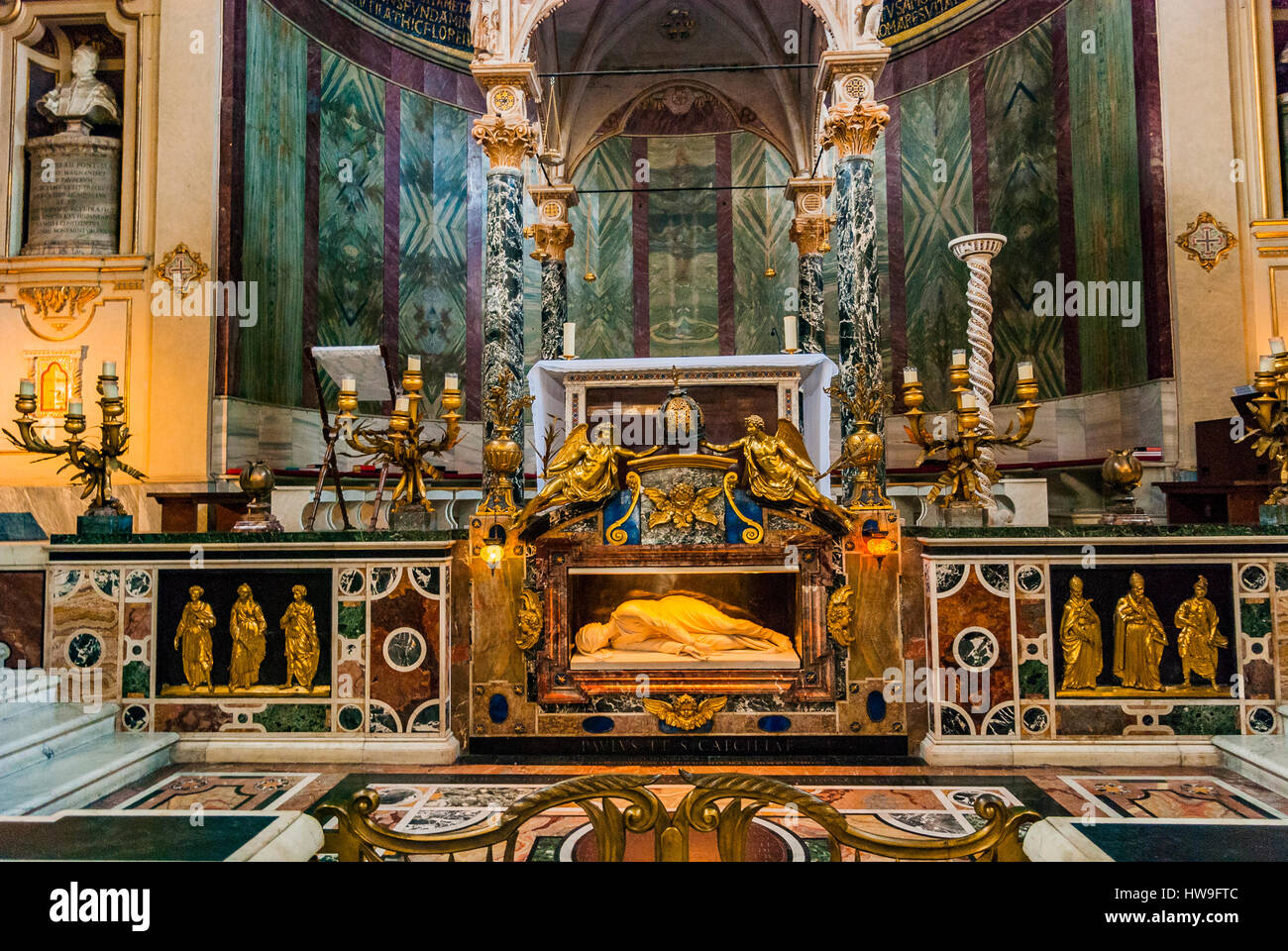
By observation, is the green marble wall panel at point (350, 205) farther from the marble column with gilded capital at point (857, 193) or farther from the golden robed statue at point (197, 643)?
the marble column with gilded capital at point (857, 193)

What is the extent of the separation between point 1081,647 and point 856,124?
5.28 m

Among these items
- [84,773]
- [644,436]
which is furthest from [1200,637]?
[84,773]

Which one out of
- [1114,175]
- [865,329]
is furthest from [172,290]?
[1114,175]

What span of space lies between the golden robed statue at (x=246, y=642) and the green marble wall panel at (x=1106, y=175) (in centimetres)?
911

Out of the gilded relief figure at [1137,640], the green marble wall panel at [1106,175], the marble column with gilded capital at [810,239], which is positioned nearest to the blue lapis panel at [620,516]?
the gilded relief figure at [1137,640]

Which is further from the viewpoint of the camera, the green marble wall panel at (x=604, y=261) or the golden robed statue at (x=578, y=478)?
the green marble wall panel at (x=604, y=261)

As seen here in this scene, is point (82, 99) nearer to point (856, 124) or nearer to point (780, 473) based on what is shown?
point (856, 124)

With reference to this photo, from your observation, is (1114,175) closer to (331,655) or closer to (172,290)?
(331,655)

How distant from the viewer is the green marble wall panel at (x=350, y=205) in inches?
419

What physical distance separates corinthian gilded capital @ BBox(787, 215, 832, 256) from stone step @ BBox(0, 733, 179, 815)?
9.54 m

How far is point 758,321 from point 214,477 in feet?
28.1

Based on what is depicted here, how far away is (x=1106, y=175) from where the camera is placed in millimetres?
9492

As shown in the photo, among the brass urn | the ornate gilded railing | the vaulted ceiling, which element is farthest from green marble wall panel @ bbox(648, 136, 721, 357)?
the ornate gilded railing

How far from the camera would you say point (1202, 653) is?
4508 mm
